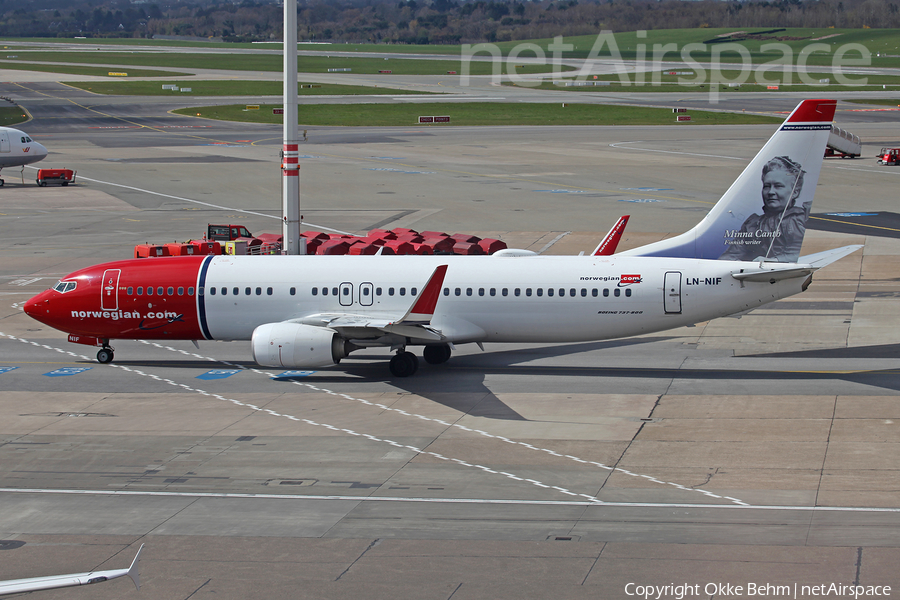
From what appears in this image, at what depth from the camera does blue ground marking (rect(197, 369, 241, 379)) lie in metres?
38.5

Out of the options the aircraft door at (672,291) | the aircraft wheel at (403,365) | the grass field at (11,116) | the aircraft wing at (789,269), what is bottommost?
the aircraft wheel at (403,365)

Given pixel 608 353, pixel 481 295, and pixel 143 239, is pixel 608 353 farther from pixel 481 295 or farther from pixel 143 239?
pixel 143 239

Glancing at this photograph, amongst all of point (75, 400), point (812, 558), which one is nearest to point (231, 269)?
point (75, 400)

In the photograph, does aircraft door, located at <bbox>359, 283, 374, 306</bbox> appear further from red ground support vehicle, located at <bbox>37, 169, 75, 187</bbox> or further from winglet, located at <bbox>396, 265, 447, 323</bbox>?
red ground support vehicle, located at <bbox>37, 169, 75, 187</bbox>

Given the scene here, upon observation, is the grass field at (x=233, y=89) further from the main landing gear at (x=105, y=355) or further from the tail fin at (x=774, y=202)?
the tail fin at (x=774, y=202)

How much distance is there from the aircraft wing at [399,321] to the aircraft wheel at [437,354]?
1848 mm

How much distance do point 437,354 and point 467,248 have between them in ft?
46.0

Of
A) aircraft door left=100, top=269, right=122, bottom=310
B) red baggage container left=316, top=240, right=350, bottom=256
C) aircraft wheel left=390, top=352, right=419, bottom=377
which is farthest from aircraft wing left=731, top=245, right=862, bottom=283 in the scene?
red baggage container left=316, top=240, right=350, bottom=256

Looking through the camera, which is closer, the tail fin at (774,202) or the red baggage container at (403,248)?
the tail fin at (774,202)

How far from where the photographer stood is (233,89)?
186 meters

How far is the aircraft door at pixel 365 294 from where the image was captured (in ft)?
126

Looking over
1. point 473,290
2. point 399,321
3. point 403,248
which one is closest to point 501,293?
point 473,290

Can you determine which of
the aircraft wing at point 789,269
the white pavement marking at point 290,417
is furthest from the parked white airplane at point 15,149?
the aircraft wing at point 789,269

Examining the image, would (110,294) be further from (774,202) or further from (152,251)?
(774,202)
